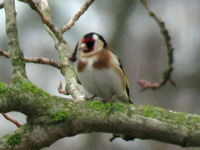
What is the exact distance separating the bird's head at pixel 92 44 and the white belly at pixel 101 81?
359 mm

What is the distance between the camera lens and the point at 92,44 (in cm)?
499

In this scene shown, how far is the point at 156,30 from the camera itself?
40.0 ft

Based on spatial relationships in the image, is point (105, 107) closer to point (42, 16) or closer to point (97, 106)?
point (97, 106)

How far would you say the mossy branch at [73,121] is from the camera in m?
3.11

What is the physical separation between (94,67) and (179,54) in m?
7.26

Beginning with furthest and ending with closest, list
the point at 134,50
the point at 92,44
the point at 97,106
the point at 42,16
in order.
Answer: the point at 134,50, the point at 92,44, the point at 42,16, the point at 97,106

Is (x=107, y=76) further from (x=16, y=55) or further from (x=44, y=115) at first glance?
(x=44, y=115)

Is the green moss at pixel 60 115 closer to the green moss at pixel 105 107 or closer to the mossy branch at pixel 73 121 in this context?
the mossy branch at pixel 73 121

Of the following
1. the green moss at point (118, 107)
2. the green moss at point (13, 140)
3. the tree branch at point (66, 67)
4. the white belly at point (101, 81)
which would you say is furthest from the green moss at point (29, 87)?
the white belly at point (101, 81)

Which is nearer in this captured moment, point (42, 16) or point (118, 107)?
point (118, 107)

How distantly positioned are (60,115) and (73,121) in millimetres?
103

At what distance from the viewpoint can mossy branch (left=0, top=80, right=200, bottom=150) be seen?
3111mm

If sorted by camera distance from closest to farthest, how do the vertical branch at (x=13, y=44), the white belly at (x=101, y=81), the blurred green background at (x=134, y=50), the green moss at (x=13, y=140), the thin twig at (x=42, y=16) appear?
the green moss at (x=13, y=140)
the vertical branch at (x=13, y=44)
the thin twig at (x=42, y=16)
the white belly at (x=101, y=81)
the blurred green background at (x=134, y=50)

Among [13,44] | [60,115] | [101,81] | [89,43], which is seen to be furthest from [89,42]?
[60,115]
